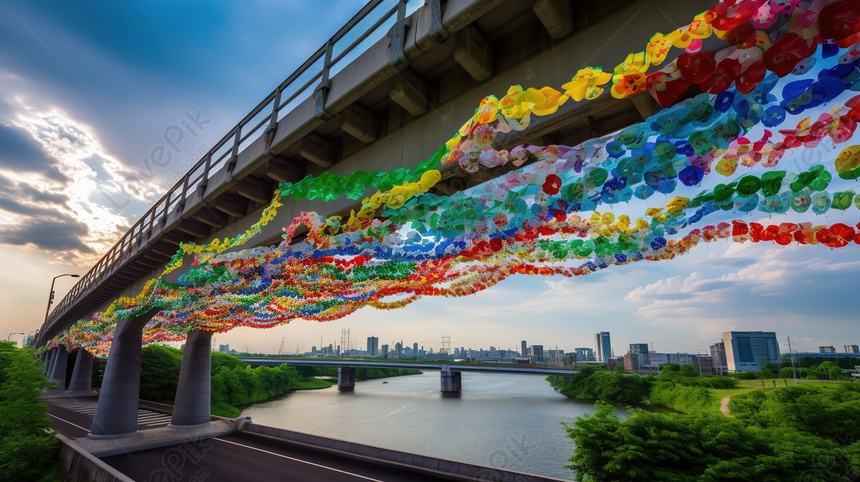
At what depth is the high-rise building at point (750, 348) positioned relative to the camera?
79.5 meters

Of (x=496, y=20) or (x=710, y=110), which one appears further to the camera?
(x=496, y=20)

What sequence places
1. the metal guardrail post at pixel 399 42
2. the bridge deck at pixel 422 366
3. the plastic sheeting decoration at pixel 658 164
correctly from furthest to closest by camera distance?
the bridge deck at pixel 422 366 < the metal guardrail post at pixel 399 42 < the plastic sheeting decoration at pixel 658 164

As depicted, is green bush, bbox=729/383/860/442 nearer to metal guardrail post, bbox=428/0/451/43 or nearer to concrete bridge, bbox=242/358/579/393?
concrete bridge, bbox=242/358/579/393

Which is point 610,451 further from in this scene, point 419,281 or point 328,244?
point 328,244

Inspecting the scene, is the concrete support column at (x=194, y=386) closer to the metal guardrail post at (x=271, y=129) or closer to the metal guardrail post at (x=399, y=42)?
the metal guardrail post at (x=271, y=129)

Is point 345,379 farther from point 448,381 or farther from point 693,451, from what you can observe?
point 693,451

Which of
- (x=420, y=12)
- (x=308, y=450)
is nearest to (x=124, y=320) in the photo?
(x=308, y=450)

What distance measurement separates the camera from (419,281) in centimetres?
976

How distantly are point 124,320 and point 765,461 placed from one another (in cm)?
2744

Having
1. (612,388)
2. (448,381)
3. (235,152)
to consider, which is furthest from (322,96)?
(448,381)

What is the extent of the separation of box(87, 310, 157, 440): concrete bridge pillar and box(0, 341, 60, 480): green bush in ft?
5.92

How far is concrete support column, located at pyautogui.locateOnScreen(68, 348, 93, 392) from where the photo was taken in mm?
43509

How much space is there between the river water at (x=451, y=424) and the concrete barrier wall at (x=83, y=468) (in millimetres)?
12411

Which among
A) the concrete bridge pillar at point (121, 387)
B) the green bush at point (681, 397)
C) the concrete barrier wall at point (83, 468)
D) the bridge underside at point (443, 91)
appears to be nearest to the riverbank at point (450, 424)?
the green bush at point (681, 397)
